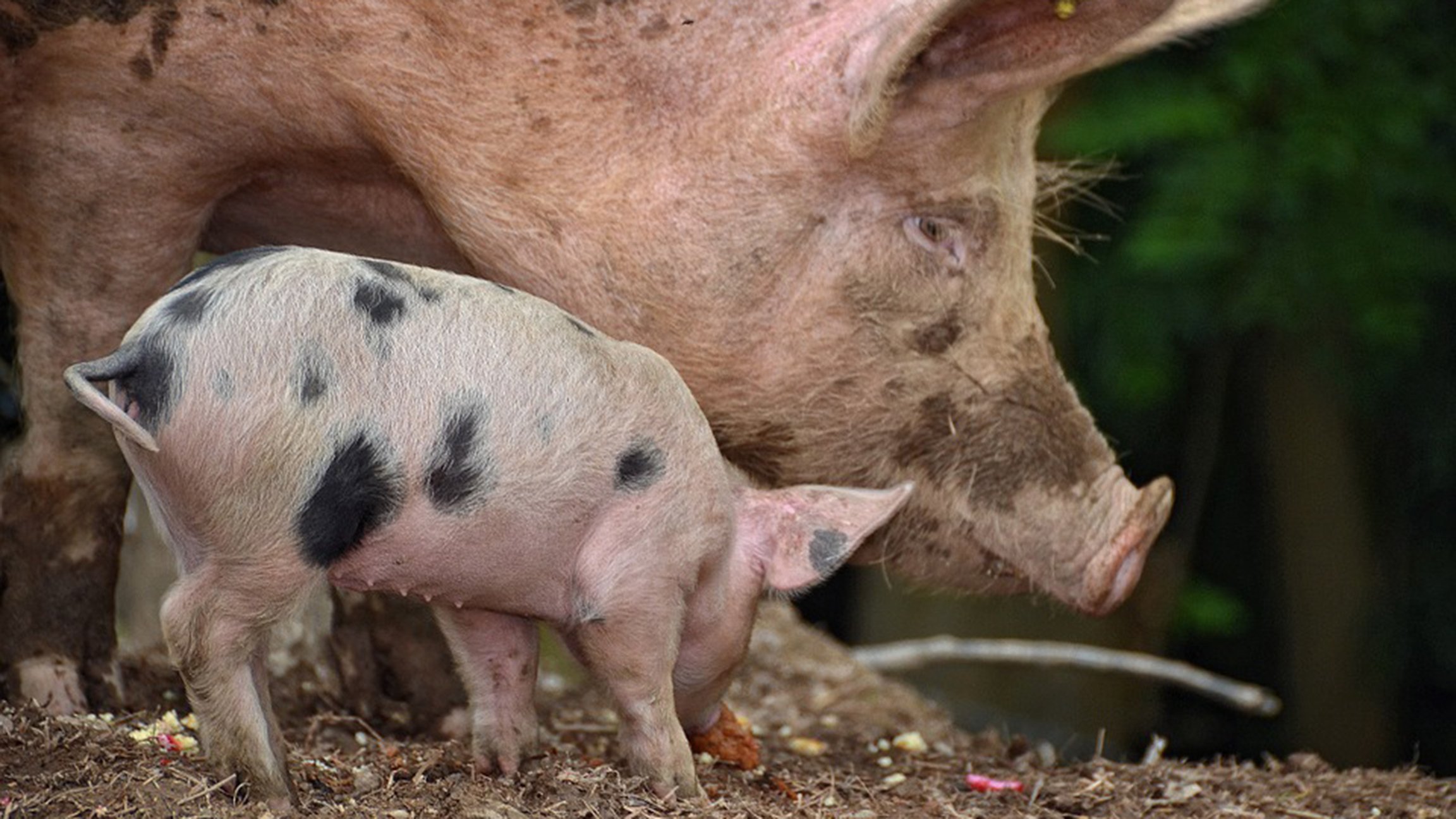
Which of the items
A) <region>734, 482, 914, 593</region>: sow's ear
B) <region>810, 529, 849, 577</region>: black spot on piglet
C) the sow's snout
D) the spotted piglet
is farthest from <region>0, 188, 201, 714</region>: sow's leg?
the sow's snout

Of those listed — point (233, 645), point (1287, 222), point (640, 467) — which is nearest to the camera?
point (233, 645)

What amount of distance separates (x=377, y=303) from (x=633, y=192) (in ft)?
3.32

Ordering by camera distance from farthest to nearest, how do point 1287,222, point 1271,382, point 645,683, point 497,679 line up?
point 1271,382 → point 1287,222 → point 497,679 → point 645,683

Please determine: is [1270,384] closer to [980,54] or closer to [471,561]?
[980,54]

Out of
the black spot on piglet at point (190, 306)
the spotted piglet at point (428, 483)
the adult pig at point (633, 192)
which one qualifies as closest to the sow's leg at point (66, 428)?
the adult pig at point (633, 192)

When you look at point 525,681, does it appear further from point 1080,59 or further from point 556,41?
point 1080,59

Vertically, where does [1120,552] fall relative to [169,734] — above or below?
above

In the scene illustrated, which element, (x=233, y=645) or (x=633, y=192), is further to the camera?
(x=633, y=192)

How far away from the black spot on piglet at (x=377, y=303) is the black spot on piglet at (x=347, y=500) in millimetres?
242

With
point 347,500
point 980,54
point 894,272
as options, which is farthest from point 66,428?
point 980,54

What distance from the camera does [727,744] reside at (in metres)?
4.66

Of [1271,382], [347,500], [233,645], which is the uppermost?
[347,500]

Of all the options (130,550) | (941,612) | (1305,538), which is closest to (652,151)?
(130,550)

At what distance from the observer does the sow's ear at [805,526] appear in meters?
4.26
